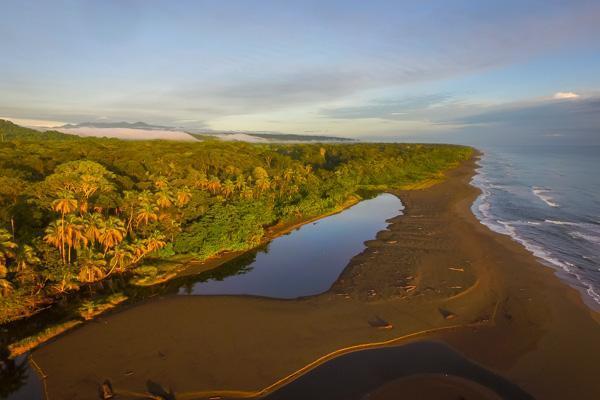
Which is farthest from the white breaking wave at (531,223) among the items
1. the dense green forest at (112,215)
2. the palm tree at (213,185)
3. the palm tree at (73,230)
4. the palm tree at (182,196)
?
the palm tree at (213,185)

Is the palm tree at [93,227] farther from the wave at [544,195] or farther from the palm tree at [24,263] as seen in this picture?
the wave at [544,195]

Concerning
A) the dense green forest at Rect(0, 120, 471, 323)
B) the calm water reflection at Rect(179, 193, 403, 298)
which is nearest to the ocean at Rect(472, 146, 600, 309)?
the calm water reflection at Rect(179, 193, 403, 298)

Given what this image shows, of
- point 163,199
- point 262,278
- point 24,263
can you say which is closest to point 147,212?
point 163,199

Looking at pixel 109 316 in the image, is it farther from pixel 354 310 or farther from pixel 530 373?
pixel 530 373

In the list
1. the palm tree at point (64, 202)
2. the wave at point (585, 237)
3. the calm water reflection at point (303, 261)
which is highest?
the palm tree at point (64, 202)

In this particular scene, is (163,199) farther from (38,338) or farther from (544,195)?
(544,195)

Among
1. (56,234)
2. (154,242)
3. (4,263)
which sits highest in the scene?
(56,234)
